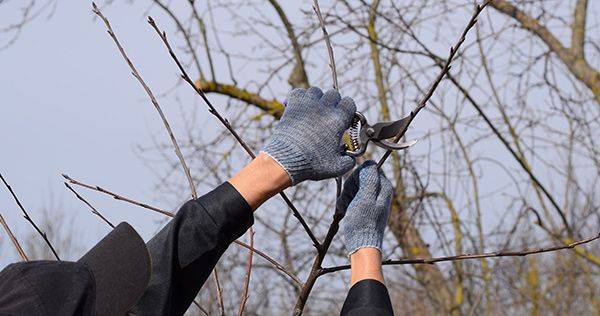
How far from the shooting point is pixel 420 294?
6605 millimetres

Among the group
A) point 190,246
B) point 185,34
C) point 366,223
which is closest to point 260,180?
point 190,246

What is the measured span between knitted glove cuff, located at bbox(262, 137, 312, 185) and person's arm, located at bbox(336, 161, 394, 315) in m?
0.18

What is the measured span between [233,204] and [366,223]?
32cm

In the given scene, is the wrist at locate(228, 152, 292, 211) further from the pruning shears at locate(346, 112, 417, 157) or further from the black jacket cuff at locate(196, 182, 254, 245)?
the pruning shears at locate(346, 112, 417, 157)

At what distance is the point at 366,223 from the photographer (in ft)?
5.74

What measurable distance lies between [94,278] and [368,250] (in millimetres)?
562

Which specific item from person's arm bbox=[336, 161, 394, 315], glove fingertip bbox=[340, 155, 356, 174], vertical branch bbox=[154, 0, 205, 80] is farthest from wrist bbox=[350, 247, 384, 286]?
vertical branch bbox=[154, 0, 205, 80]

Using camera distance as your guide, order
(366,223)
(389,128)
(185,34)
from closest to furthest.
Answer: (366,223) → (389,128) → (185,34)

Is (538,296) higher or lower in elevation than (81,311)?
higher

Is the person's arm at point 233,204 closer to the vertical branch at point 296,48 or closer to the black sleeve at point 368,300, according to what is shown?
the black sleeve at point 368,300

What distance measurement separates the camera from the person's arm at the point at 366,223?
66.7 inches

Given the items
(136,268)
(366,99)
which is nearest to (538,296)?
(366,99)

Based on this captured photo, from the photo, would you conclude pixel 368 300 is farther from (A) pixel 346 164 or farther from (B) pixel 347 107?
(B) pixel 347 107

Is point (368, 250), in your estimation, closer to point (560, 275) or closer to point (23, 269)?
point (23, 269)
